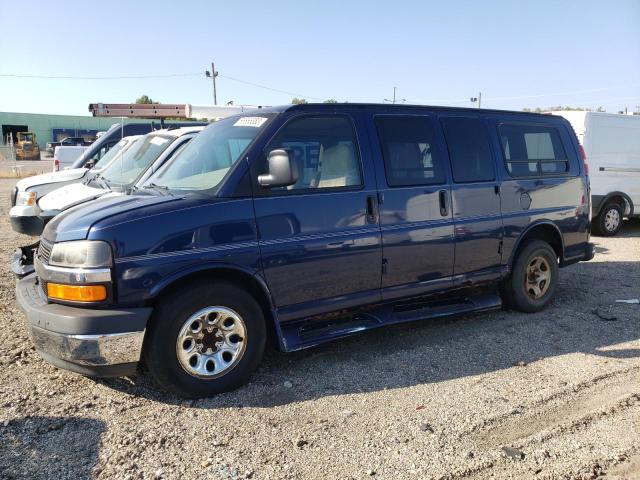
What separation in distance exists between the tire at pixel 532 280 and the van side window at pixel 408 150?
1.50 metres

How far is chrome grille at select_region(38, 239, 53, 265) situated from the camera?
12.3 ft

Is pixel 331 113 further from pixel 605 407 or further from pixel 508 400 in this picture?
pixel 605 407

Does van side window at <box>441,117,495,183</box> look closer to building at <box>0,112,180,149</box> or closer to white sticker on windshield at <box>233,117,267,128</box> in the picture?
white sticker on windshield at <box>233,117,267,128</box>

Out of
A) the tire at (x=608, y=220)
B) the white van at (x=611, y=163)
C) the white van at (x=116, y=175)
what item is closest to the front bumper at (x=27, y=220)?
the white van at (x=116, y=175)

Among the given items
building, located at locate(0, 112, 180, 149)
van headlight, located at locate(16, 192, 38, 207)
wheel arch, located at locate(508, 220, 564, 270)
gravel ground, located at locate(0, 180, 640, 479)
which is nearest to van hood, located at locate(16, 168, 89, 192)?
van headlight, located at locate(16, 192, 38, 207)

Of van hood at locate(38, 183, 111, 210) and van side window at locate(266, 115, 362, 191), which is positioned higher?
van side window at locate(266, 115, 362, 191)

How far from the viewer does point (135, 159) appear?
28.5 feet

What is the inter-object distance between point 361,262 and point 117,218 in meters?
1.91

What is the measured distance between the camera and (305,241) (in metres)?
4.09

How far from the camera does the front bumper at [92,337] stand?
3439 mm

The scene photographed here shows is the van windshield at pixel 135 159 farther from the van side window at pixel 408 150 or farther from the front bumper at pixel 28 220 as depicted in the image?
the van side window at pixel 408 150

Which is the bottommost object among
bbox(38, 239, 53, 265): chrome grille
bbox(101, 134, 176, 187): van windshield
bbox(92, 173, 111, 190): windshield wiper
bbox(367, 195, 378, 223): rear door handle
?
bbox(38, 239, 53, 265): chrome grille

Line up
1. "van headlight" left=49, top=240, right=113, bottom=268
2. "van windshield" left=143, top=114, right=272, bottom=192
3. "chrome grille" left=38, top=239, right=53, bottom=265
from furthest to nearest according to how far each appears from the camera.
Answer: "van windshield" left=143, top=114, right=272, bottom=192 < "chrome grille" left=38, top=239, right=53, bottom=265 < "van headlight" left=49, top=240, right=113, bottom=268

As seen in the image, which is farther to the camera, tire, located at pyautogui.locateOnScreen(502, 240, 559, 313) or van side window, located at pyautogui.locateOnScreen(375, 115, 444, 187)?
tire, located at pyautogui.locateOnScreen(502, 240, 559, 313)
